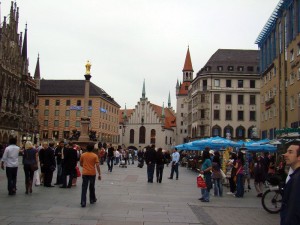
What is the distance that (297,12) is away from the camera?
120 feet

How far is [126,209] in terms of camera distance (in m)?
11.3

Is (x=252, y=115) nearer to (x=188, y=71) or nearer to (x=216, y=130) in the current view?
(x=216, y=130)

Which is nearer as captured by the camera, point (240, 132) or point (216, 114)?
point (240, 132)

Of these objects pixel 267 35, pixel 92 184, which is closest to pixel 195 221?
pixel 92 184

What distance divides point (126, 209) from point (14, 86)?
6288cm

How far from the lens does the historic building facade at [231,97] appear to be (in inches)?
2972

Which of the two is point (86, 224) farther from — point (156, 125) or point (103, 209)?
point (156, 125)

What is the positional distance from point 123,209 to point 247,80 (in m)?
67.7

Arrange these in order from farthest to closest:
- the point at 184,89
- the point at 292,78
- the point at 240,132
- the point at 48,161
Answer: the point at 184,89
the point at 240,132
the point at 292,78
the point at 48,161

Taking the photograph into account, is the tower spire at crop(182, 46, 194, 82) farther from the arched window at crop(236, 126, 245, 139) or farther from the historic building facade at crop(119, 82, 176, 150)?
the arched window at crop(236, 126, 245, 139)

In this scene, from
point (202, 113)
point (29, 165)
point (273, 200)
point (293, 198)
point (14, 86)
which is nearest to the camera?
point (293, 198)

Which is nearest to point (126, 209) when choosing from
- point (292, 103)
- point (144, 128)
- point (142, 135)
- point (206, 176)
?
point (206, 176)

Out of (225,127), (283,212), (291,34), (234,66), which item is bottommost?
(283,212)

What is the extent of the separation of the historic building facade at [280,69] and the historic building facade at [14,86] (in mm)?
34299
